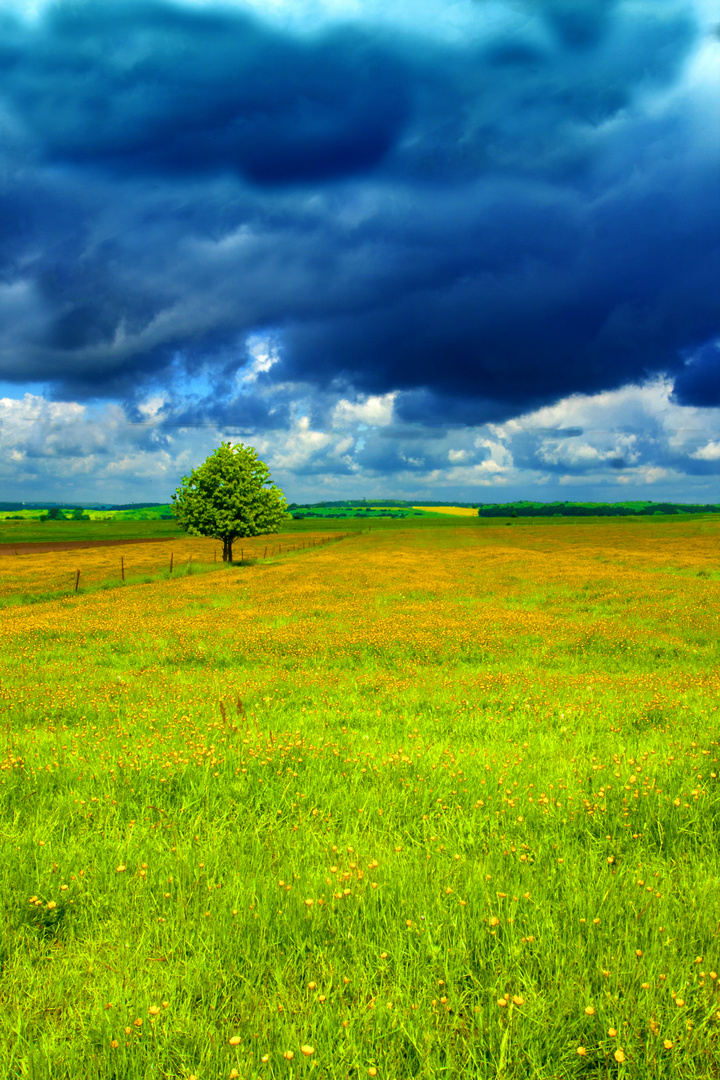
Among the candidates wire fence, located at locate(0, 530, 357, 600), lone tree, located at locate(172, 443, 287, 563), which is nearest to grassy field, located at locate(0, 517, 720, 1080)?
wire fence, located at locate(0, 530, 357, 600)

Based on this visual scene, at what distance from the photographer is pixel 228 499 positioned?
55156 mm

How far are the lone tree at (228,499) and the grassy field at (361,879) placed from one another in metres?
44.5

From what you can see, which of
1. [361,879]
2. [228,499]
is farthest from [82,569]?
[361,879]

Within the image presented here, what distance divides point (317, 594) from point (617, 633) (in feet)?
49.3

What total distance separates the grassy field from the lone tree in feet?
146

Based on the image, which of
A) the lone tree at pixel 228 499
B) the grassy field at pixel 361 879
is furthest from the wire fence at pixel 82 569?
the grassy field at pixel 361 879

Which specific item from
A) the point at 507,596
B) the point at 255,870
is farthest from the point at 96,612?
the point at 255,870

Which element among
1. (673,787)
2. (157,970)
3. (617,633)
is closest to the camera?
(157,970)

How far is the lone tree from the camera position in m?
54.8

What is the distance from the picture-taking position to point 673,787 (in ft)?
Answer: 20.2

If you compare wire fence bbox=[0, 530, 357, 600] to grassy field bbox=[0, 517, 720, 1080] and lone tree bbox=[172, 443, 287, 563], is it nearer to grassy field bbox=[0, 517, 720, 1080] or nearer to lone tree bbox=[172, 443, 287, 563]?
lone tree bbox=[172, 443, 287, 563]

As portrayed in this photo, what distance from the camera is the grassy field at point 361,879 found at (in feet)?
10.3

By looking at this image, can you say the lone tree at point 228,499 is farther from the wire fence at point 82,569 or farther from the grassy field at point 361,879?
the grassy field at point 361,879

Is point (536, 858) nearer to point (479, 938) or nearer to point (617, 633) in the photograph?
point (479, 938)
